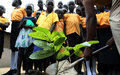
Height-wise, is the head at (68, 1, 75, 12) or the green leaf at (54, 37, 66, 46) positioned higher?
the head at (68, 1, 75, 12)

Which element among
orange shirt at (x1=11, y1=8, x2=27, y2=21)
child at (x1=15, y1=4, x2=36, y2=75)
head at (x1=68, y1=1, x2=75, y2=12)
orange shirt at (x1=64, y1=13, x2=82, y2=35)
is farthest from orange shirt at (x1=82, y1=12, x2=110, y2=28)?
orange shirt at (x1=11, y1=8, x2=27, y2=21)

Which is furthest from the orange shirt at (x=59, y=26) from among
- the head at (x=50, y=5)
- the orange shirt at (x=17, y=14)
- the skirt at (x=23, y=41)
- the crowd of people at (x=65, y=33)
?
the orange shirt at (x=17, y=14)

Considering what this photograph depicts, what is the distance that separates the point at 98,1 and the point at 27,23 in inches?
62.2

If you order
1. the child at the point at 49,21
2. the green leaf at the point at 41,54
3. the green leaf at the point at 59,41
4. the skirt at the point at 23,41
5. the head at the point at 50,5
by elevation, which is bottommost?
the skirt at the point at 23,41

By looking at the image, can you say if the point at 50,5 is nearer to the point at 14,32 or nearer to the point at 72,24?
the point at 72,24

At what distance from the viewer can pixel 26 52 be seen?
2.63m

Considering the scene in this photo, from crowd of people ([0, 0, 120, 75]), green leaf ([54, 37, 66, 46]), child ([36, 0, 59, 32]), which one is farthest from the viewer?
child ([36, 0, 59, 32])

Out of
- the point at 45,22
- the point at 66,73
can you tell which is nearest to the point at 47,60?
the point at 45,22

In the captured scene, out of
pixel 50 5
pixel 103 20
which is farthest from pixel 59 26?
pixel 103 20

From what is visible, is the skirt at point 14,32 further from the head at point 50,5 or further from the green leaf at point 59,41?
the green leaf at point 59,41

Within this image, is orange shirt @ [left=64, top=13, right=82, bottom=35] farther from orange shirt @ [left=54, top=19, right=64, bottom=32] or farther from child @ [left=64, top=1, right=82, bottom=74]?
orange shirt @ [left=54, top=19, right=64, bottom=32]

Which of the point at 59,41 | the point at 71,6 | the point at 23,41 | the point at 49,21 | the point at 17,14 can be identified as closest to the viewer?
the point at 59,41

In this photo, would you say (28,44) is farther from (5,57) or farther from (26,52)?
(5,57)

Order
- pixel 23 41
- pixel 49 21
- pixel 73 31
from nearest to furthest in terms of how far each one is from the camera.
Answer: pixel 23 41 < pixel 49 21 < pixel 73 31
